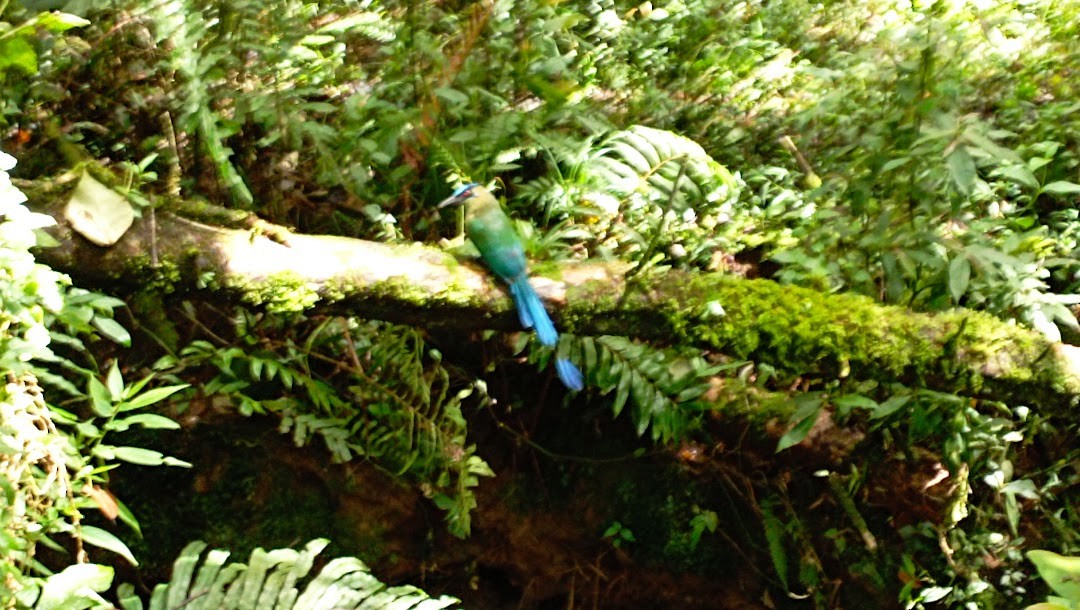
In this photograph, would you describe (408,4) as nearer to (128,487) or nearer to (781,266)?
(781,266)

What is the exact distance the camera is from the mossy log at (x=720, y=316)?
2268 millimetres

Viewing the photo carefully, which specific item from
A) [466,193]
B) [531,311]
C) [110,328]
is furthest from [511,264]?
[110,328]

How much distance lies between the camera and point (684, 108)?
3.91m

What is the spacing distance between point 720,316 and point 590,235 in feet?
2.93

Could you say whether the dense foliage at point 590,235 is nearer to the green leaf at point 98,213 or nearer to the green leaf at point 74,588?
the green leaf at point 98,213

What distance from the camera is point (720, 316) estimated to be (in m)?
2.37

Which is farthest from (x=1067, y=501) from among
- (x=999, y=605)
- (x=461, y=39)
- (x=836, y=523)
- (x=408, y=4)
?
(x=408, y=4)

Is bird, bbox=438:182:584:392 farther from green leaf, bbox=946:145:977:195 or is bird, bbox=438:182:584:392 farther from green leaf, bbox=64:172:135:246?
green leaf, bbox=946:145:977:195

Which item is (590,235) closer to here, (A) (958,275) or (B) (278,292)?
(A) (958,275)

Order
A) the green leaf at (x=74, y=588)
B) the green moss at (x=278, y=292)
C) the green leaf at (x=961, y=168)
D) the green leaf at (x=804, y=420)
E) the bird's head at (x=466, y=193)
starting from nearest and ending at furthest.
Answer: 1. the green leaf at (x=74, y=588)
2. the green moss at (x=278, y=292)
3. the green leaf at (x=961, y=168)
4. the green leaf at (x=804, y=420)
5. the bird's head at (x=466, y=193)

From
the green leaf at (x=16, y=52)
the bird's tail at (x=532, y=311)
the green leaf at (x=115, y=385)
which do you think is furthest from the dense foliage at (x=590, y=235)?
the green leaf at (x=16, y=52)

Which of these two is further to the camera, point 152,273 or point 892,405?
point 892,405

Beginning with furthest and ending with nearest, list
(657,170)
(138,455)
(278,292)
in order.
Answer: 1. (657,170)
2. (278,292)
3. (138,455)

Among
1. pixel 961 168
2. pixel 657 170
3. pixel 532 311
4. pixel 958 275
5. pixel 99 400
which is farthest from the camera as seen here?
pixel 657 170
